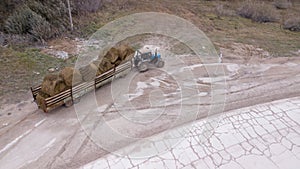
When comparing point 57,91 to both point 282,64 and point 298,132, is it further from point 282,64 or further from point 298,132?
point 282,64

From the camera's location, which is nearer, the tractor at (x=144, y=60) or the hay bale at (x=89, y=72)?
the hay bale at (x=89, y=72)

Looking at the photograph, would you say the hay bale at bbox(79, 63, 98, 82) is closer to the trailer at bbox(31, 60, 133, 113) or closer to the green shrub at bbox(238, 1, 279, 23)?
the trailer at bbox(31, 60, 133, 113)

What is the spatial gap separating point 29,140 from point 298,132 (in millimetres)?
7068

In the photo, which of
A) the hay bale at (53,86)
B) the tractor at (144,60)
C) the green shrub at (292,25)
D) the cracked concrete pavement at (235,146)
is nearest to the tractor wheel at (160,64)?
the tractor at (144,60)

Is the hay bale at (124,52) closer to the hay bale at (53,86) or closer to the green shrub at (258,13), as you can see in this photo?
the hay bale at (53,86)

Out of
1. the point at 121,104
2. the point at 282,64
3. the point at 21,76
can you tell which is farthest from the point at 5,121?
the point at 282,64

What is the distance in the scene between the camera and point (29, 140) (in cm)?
603

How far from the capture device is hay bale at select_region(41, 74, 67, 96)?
21.4 ft

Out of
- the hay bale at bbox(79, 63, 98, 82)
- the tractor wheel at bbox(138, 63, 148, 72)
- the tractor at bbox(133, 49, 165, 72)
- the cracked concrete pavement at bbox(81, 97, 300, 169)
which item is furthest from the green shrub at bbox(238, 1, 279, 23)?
the hay bale at bbox(79, 63, 98, 82)

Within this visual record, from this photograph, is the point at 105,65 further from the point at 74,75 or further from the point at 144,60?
the point at 144,60

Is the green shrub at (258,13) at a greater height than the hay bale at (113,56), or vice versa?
the green shrub at (258,13)

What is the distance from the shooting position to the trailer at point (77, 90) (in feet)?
21.5

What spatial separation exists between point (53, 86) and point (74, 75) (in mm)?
Answer: 678

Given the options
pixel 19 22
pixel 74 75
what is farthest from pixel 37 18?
pixel 74 75
